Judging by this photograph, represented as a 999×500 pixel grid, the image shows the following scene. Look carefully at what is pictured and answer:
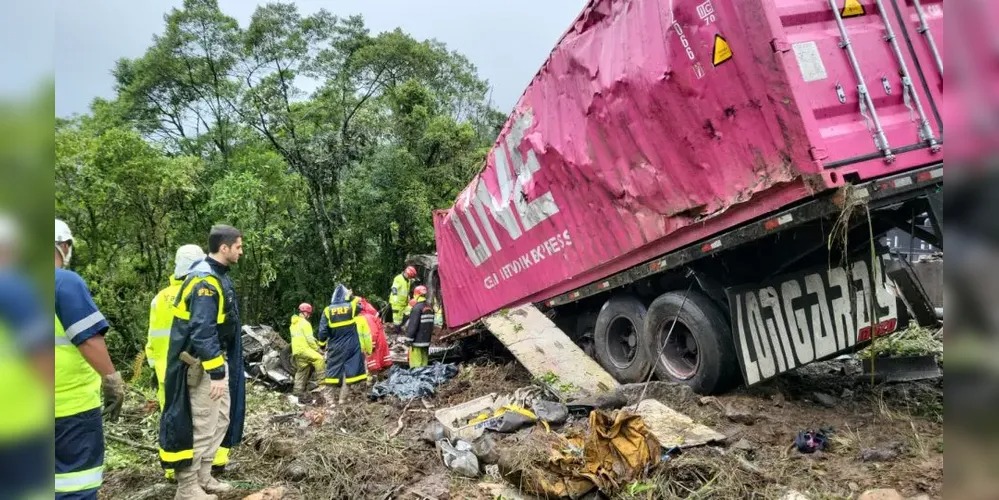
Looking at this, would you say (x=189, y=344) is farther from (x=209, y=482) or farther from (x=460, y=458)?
(x=460, y=458)

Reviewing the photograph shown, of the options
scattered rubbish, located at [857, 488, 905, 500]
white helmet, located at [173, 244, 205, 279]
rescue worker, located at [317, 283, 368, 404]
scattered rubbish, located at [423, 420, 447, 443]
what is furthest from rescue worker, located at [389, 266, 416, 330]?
scattered rubbish, located at [857, 488, 905, 500]

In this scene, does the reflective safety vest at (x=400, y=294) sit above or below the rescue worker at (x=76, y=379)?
above

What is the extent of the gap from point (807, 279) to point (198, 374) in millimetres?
4203

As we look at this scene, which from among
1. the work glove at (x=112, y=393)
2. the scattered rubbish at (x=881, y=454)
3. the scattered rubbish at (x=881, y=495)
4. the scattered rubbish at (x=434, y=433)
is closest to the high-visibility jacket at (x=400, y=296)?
the scattered rubbish at (x=434, y=433)

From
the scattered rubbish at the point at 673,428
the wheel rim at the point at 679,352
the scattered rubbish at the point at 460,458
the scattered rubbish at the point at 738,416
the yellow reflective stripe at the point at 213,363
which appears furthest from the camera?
the wheel rim at the point at 679,352

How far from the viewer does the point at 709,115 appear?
3.94 m

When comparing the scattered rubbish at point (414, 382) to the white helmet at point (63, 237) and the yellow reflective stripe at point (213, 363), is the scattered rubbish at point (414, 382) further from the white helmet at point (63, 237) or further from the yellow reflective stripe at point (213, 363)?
the white helmet at point (63, 237)

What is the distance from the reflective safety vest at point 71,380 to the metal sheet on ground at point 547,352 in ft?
12.0

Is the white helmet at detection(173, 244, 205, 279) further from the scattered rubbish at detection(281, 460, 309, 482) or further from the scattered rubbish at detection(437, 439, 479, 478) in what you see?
the scattered rubbish at detection(437, 439, 479, 478)

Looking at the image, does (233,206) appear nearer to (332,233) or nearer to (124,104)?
(332,233)

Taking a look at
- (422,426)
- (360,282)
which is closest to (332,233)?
(360,282)

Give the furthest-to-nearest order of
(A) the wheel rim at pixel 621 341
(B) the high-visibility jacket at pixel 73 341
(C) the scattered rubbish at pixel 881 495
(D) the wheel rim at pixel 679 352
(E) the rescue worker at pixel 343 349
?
(E) the rescue worker at pixel 343 349, (A) the wheel rim at pixel 621 341, (D) the wheel rim at pixel 679 352, (C) the scattered rubbish at pixel 881 495, (B) the high-visibility jacket at pixel 73 341

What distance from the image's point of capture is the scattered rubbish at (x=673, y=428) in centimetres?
366

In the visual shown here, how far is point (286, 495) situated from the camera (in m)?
3.65
